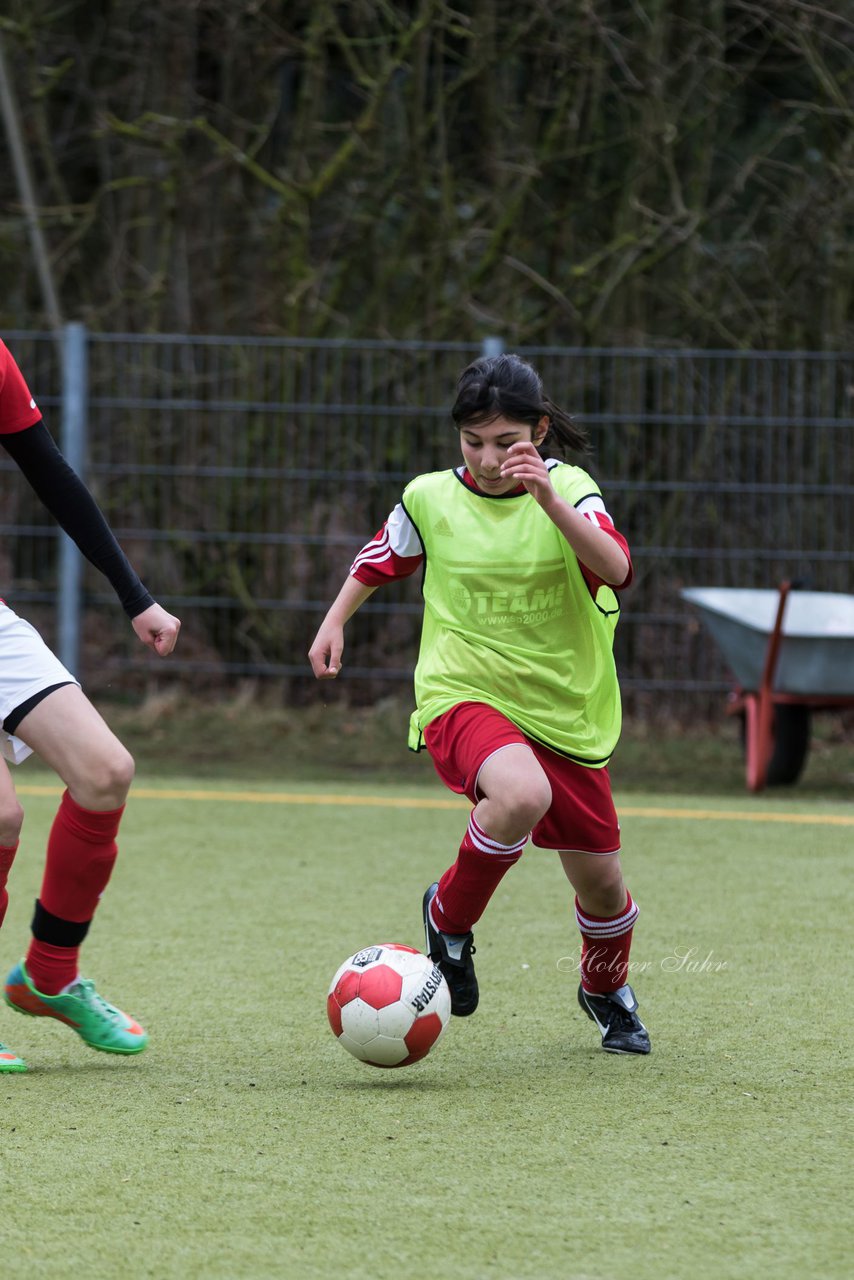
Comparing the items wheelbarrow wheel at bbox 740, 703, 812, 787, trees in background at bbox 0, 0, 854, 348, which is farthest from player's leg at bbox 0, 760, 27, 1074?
trees in background at bbox 0, 0, 854, 348

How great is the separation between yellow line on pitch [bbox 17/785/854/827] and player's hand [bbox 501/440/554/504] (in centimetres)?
388

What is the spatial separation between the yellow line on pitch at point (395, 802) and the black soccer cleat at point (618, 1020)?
332cm

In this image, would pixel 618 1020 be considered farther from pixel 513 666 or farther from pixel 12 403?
pixel 12 403

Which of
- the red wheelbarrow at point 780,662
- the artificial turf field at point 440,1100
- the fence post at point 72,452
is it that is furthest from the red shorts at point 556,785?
the fence post at point 72,452

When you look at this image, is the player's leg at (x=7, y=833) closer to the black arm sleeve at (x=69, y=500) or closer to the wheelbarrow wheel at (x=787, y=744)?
the black arm sleeve at (x=69, y=500)

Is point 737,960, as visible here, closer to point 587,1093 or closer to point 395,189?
point 587,1093

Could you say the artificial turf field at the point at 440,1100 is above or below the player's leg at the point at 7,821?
below

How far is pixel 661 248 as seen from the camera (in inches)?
412

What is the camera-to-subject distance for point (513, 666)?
3797 millimetres

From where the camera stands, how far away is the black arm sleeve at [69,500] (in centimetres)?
372

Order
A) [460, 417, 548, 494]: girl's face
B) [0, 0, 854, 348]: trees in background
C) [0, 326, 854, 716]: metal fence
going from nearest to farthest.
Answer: [460, 417, 548, 494]: girl's face
[0, 326, 854, 716]: metal fence
[0, 0, 854, 348]: trees in background

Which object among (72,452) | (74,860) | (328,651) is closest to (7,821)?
(74,860)

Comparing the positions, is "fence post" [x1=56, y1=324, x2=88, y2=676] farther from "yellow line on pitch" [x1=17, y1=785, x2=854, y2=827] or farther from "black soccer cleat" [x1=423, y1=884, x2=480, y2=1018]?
"black soccer cleat" [x1=423, y1=884, x2=480, y2=1018]

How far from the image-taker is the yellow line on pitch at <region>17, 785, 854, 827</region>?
7172 mm
